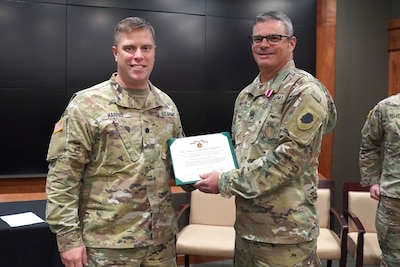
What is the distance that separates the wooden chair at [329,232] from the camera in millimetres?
3266

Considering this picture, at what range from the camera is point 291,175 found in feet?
6.29

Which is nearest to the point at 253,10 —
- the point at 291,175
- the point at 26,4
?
the point at 26,4

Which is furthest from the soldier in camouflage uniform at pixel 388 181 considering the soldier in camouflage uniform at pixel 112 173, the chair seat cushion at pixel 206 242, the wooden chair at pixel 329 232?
the soldier in camouflage uniform at pixel 112 173

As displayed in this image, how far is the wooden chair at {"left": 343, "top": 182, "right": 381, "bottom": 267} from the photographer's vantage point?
10.4 ft

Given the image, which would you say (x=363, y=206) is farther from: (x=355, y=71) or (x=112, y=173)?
(x=112, y=173)

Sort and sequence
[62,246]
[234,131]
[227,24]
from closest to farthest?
1. [62,246]
2. [234,131]
3. [227,24]

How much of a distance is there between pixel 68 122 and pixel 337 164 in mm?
3357

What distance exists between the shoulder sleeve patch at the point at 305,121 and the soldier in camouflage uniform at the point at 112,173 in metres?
0.59

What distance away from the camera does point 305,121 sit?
1.89 meters

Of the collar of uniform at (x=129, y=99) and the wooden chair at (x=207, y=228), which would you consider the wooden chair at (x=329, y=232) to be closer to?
the wooden chair at (x=207, y=228)

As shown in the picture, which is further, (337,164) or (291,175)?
(337,164)

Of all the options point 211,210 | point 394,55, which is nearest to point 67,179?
point 211,210

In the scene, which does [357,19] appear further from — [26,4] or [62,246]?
[62,246]

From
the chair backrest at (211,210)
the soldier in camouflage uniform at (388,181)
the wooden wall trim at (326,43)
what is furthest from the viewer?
the wooden wall trim at (326,43)
